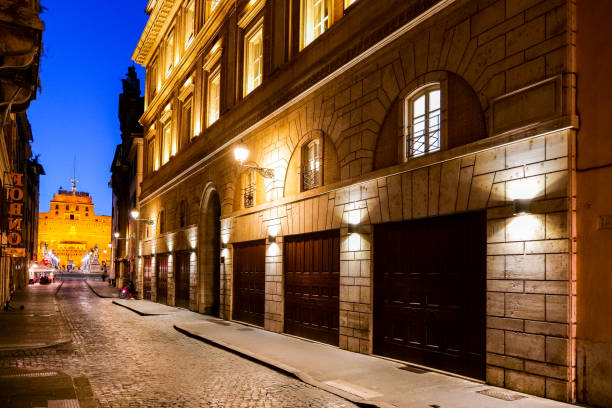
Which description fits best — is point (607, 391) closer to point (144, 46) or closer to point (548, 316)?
point (548, 316)

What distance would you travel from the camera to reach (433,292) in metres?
10.7

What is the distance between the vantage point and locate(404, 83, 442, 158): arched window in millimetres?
11133

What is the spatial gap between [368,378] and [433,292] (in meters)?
2.12

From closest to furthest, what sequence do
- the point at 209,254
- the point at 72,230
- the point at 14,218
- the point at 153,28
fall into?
1. the point at 209,254
2. the point at 14,218
3. the point at 153,28
4. the point at 72,230

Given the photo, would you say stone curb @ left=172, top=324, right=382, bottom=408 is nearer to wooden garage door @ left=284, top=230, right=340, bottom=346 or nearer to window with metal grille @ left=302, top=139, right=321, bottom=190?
wooden garage door @ left=284, top=230, right=340, bottom=346

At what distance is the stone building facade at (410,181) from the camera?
332 inches

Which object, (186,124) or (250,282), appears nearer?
(250,282)

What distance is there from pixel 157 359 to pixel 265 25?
12.0 meters

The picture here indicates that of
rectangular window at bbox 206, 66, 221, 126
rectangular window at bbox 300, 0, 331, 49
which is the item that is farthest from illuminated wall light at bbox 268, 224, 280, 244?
rectangular window at bbox 206, 66, 221, 126

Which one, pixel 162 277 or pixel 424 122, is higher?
pixel 424 122

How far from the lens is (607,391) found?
296 inches

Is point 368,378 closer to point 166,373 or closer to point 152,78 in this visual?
point 166,373

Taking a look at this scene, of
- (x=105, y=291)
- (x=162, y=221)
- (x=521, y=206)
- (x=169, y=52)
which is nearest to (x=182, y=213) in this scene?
(x=162, y=221)

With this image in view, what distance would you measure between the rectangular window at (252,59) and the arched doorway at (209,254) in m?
5.35
